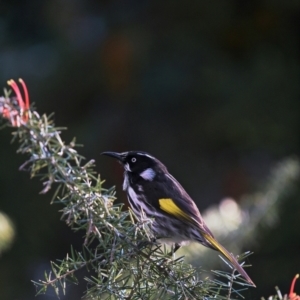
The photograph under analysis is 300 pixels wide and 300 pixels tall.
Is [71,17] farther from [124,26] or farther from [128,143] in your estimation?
[128,143]

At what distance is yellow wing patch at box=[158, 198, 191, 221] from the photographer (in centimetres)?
283

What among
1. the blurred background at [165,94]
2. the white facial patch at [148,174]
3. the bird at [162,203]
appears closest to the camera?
the bird at [162,203]

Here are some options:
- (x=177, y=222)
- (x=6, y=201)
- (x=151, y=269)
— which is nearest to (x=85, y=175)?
(x=151, y=269)

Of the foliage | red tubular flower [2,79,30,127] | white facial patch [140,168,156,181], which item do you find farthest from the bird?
red tubular flower [2,79,30,127]

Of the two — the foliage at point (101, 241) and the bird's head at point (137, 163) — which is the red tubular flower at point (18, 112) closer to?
the foliage at point (101, 241)

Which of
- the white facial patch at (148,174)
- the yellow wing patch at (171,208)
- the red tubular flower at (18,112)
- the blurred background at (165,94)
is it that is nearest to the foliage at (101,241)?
the red tubular flower at (18,112)

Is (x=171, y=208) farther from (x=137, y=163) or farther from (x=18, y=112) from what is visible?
(x=18, y=112)

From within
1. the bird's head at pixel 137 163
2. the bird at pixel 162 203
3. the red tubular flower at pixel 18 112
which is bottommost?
the bird at pixel 162 203

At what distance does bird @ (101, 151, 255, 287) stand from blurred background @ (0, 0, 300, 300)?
2376mm

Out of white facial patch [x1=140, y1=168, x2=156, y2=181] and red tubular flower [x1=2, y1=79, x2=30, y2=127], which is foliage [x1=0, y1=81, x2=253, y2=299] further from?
white facial patch [x1=140, y1=168, x2=156, y2=181]

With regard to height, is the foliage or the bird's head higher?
the foliage

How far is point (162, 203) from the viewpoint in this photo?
2908 millimetres

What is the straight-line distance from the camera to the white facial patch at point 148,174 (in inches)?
121

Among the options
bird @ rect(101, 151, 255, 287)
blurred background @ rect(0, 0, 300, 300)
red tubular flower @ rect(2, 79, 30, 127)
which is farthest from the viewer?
blurred background @ rect(0, 0, 300, 300)
